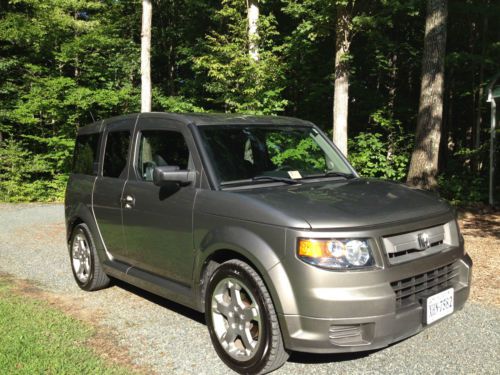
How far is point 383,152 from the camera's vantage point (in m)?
16.3

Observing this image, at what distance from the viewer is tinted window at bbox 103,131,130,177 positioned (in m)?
4.97

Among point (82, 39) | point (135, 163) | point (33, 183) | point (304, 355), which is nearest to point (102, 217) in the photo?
point (135, 163)

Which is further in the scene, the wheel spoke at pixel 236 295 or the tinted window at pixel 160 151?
the tinted window at pixel 160 151

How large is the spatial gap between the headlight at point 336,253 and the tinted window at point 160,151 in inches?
58.3

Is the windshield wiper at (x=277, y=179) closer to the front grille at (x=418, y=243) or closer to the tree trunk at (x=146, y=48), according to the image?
the front grille at (x=418, y=243)

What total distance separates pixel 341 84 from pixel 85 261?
9233 mm

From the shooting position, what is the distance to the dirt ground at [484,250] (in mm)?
5359

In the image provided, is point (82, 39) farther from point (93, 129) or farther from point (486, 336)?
point (486, 336)

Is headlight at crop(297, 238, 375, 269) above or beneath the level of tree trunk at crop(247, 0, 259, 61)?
beneath

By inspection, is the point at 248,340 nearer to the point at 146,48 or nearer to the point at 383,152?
the point at 383,152

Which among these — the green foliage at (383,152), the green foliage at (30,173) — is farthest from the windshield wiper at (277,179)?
the green foliage at (30,173)

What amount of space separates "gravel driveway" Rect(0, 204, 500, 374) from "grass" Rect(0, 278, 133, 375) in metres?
0.29

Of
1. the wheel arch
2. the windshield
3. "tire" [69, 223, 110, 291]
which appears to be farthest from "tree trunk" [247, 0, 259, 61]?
the wheel arch

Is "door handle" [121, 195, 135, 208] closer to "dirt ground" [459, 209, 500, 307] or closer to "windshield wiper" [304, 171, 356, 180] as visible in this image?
"windshield wiper" [304, 171, 356, 180]
